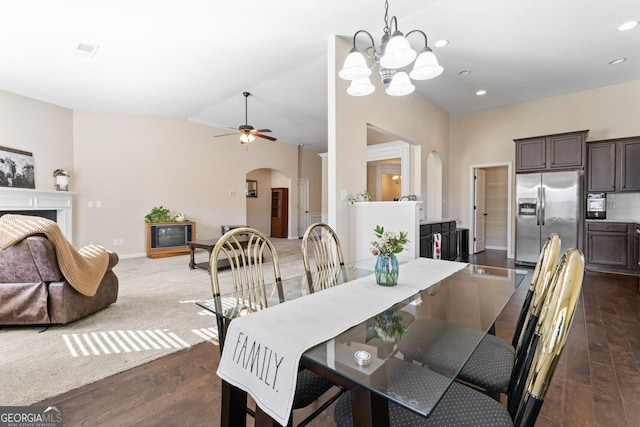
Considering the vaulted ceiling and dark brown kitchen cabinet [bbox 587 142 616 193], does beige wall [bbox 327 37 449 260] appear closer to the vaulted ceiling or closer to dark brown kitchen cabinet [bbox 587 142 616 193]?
the vaulted ceiling

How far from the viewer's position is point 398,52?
1912mm

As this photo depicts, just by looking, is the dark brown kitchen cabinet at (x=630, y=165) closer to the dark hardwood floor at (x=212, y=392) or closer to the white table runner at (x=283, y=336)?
the dark hardwood floor at (x=212, y=392)

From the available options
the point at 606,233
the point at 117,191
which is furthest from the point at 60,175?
the point at 606,233

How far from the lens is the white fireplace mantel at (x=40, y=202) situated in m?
4.65

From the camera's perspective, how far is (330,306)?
1282 mm

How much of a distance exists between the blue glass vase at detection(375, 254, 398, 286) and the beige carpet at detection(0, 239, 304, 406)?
5.22ft

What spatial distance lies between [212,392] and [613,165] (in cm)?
655

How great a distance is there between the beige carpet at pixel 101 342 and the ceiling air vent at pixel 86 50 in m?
3.00

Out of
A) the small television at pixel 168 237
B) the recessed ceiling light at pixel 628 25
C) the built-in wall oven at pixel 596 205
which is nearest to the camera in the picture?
the recessed ceiling light at pixel 628 25

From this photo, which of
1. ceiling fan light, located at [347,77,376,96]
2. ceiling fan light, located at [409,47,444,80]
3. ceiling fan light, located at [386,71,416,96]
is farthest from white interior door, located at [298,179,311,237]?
ceiling fan light, located at [409,47,444,80]

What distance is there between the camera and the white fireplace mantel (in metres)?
4.65

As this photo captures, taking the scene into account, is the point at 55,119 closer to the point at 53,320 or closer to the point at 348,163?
the point at 53,320

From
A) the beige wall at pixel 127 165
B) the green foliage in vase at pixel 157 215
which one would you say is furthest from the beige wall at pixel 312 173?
the green foliage in vase at pixel 157 215

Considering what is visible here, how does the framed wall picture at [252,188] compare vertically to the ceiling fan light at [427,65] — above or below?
below
